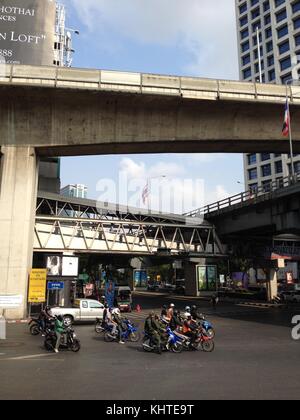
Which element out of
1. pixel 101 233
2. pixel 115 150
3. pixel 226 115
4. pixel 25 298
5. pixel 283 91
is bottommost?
pixel 25 298

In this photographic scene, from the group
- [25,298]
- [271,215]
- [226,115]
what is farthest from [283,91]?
[25,298]

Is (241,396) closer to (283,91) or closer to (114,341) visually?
(114,341)

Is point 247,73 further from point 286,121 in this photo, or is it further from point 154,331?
point 154,331

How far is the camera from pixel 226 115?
28906 mm

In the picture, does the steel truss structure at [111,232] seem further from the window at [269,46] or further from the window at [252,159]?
the window at [269,46]

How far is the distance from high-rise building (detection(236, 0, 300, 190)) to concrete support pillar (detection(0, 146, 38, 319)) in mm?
67881

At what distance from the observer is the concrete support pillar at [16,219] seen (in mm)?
26250

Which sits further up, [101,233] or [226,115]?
[226,115]

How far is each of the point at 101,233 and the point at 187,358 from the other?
95.3ft

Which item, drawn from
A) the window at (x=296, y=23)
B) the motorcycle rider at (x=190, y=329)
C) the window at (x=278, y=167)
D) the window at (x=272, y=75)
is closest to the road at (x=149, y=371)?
the motorcycle rider at (x=190, y=329)

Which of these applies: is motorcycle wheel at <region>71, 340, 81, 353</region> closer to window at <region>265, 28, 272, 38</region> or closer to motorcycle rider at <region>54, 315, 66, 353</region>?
motorcycle rider at <region>54, 315, 66, 353</region>

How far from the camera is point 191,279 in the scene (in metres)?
57.3

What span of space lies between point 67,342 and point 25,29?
44556 mm

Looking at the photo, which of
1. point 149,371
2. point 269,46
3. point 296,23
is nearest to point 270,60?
point 269,46
